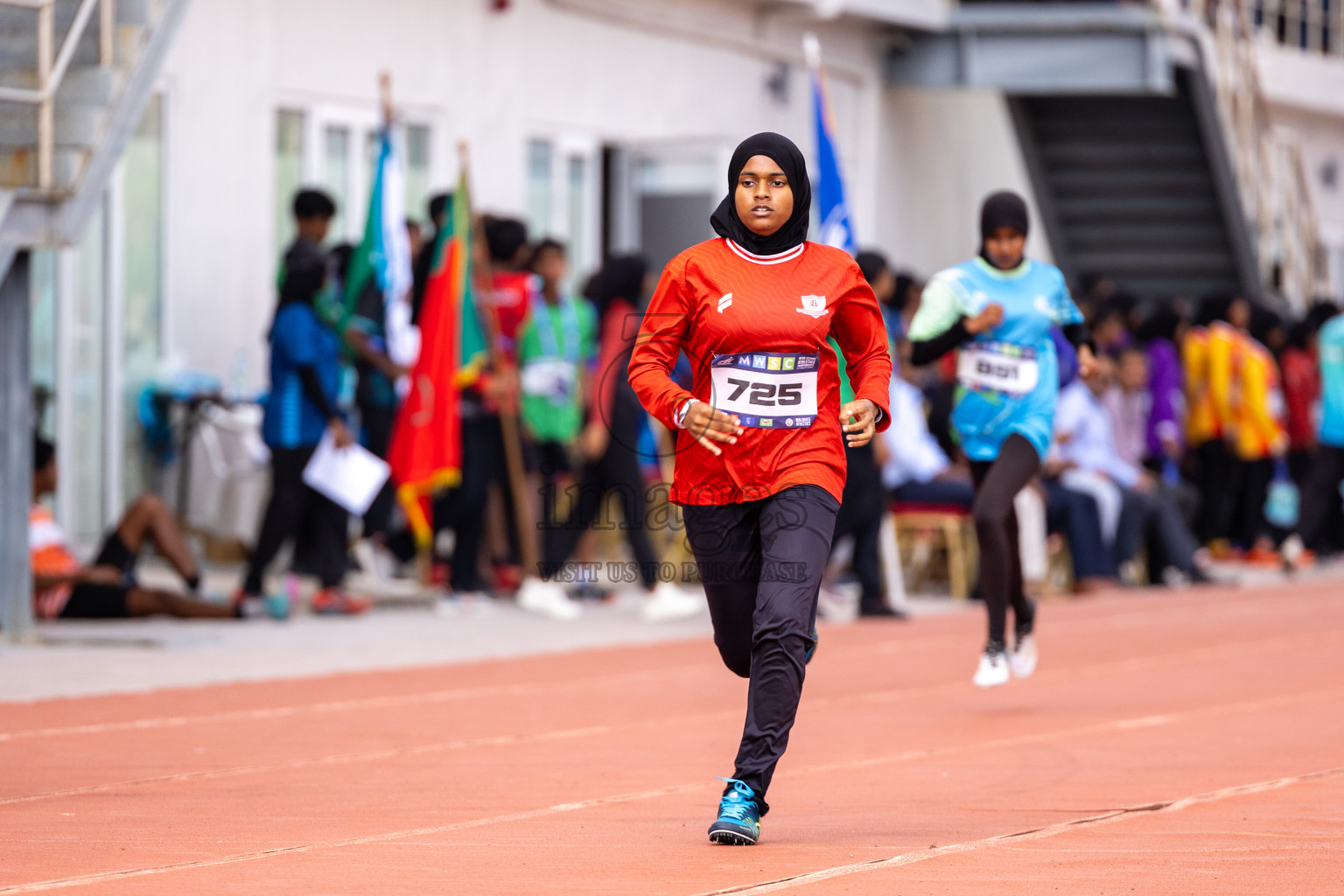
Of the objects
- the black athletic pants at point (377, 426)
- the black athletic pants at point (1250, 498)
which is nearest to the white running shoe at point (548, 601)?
the black athletic pants at point (377, 426)

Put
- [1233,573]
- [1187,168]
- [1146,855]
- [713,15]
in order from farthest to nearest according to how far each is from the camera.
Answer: [1187,168]
[713,15]
[1233,573]
[1146,855]

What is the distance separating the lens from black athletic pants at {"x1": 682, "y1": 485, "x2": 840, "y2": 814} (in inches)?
245

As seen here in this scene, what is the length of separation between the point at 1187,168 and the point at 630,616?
1230 centimetres

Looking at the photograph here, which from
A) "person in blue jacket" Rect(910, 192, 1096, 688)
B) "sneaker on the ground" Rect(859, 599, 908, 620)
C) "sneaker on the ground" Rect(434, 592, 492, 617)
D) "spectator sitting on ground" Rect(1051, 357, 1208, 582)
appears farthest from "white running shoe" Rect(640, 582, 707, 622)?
"person in blue jacket" Rect(910, 192, 1096, 688)

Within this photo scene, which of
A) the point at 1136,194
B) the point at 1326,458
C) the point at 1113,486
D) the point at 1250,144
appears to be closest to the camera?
the point at 1113,486

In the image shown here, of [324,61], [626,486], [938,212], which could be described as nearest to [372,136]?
[324,61]

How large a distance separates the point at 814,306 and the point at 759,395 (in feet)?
0.97

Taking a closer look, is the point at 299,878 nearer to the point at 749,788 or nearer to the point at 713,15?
Answer: the point at 749,788

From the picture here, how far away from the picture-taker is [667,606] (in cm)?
1382

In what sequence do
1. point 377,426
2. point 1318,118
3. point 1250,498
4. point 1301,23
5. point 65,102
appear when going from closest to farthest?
point 65,102
point 377,426
point 1250,498
point 1301,23
point 1318,118

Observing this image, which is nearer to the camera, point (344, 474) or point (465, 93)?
point (344, 474)

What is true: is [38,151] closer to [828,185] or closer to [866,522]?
[828,185]

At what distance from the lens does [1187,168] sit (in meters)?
24.2

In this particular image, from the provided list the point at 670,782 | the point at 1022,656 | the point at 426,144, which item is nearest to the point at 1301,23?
the point at 426,144
